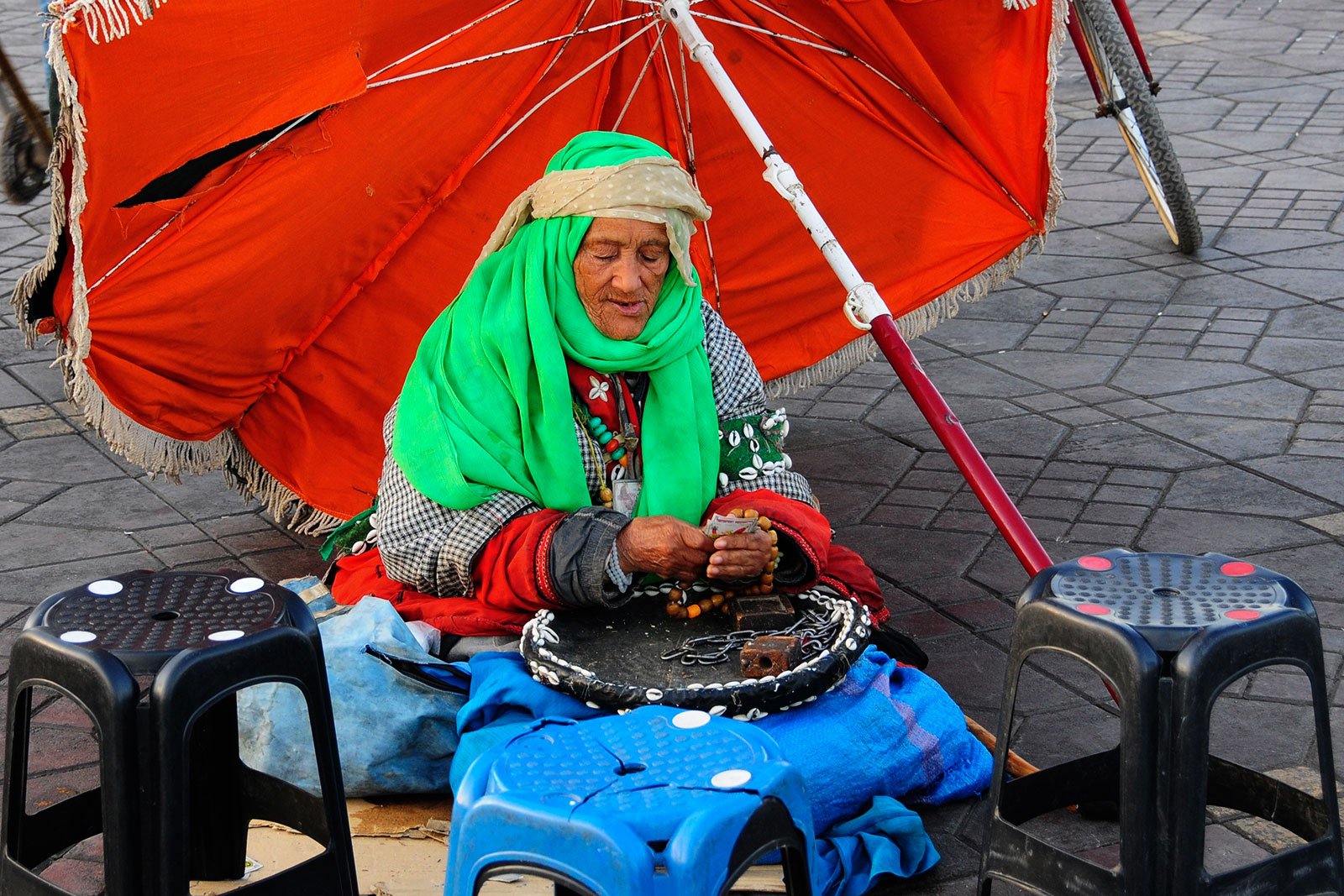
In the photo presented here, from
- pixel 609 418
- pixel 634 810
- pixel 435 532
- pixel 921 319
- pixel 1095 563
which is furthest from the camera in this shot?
pixel 921 319

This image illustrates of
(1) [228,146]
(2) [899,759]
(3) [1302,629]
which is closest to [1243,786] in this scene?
(3) [1302,629]

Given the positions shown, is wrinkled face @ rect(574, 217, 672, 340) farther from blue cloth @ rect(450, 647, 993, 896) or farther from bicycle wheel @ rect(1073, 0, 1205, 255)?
bicycle wheel @ rect(1073, 0, 1205, 255)

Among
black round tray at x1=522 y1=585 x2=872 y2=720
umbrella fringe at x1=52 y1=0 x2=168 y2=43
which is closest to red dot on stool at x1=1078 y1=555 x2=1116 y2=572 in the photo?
black round tray at x1=522 y1=585 x2=872 y2=720

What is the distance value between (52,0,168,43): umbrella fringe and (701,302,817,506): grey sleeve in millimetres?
1275

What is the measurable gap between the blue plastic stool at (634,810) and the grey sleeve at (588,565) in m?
0.62

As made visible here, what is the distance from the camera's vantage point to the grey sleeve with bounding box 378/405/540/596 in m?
3.03

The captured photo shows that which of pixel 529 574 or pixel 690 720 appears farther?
pixel 529 574

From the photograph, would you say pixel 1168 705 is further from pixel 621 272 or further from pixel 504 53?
pixel 504 53

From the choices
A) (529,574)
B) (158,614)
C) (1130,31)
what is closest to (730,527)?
(529,574)

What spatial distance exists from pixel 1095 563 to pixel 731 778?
0.71 metres

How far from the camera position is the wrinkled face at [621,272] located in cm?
300

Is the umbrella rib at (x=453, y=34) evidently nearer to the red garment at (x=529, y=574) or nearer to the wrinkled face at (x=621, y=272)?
the wrinkled face at (x=621, y=272)

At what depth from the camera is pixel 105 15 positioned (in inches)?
111

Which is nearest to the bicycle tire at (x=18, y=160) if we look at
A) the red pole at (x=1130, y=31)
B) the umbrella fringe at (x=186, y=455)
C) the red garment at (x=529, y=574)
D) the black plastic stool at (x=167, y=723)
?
the umbrella fringe at (x=186, y=455)
